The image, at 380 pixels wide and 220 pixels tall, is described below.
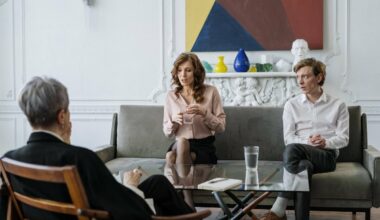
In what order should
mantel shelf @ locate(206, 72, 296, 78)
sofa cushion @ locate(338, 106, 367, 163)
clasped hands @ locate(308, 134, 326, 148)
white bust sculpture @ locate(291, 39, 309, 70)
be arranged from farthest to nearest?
mantel shelf @ locate(206, 72, 296, 78)
white bust sculpture @ locate(291, 39, 309, 70)
sofa cushion @ locate(338, 106, 367, 163)
clasped hands @ locate(308, 134, 326, 148)

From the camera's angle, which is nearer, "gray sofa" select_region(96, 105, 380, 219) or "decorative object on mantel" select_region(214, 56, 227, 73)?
"gray sofa" select_region(96, 105, 380, 219)

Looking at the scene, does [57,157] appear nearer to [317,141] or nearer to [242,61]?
[317,141]

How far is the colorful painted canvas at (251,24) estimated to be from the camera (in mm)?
5277

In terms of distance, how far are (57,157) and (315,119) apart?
2.39 metres

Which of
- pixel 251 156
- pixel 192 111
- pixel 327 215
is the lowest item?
pixel 327 215

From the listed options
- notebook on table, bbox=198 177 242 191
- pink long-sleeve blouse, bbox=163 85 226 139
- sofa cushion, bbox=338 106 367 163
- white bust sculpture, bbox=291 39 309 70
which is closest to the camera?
notebook on table, bbox=198 177 242 191

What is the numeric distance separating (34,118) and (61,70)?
407 cm

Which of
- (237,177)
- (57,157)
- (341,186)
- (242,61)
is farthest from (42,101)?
(242,61)

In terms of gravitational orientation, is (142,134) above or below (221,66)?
below

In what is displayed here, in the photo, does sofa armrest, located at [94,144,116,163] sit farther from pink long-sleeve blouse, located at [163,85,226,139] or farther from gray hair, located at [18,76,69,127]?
gray hair, located at [18,76,69,127]

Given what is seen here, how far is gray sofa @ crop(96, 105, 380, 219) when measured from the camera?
10.7 feet

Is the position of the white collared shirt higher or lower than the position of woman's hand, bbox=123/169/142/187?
higher

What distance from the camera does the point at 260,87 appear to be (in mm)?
5371

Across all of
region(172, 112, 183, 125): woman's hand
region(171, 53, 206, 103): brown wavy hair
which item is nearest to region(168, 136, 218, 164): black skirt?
region(172, 112, 183, 125): woman's hand
